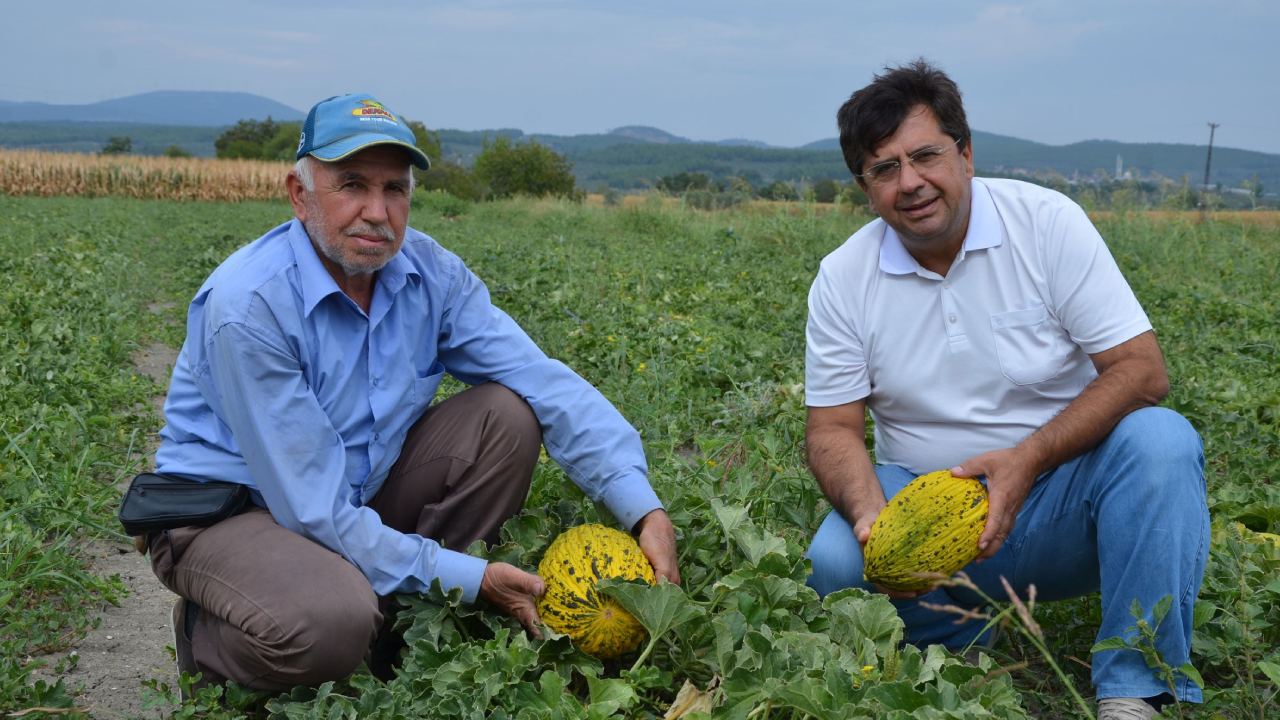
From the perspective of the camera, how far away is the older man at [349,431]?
2438 mm

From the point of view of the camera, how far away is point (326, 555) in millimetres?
2475

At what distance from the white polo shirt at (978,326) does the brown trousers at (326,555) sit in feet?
3.36

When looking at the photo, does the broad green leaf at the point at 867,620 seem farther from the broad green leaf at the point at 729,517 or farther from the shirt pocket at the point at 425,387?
the shirt pocket at the point at 425,387

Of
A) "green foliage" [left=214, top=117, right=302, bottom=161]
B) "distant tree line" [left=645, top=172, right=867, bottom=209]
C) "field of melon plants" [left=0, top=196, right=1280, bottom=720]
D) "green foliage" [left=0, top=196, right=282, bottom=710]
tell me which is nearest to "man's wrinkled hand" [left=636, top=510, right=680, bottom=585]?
"field of melon plants" [left=0, top=196, right=1280, bottom=720]

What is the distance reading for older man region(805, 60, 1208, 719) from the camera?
2582 millimetres

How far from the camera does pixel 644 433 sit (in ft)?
15.0

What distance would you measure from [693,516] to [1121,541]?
3.98 feet

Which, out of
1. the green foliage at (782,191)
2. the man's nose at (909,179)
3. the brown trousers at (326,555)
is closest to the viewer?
the brown trousers at (326,555)

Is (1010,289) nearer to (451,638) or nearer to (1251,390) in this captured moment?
(451,638)

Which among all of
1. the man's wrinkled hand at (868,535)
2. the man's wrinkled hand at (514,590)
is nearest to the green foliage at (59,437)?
the man's wrinkled hand at (514,590)

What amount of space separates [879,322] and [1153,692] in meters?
1.23

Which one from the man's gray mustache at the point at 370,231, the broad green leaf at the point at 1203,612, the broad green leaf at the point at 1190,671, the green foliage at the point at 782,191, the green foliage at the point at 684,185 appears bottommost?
the broad green leaf at the point at 1190,671

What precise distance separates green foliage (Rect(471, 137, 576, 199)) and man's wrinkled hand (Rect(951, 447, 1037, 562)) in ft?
182

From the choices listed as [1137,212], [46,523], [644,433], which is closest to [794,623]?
[644,433]
